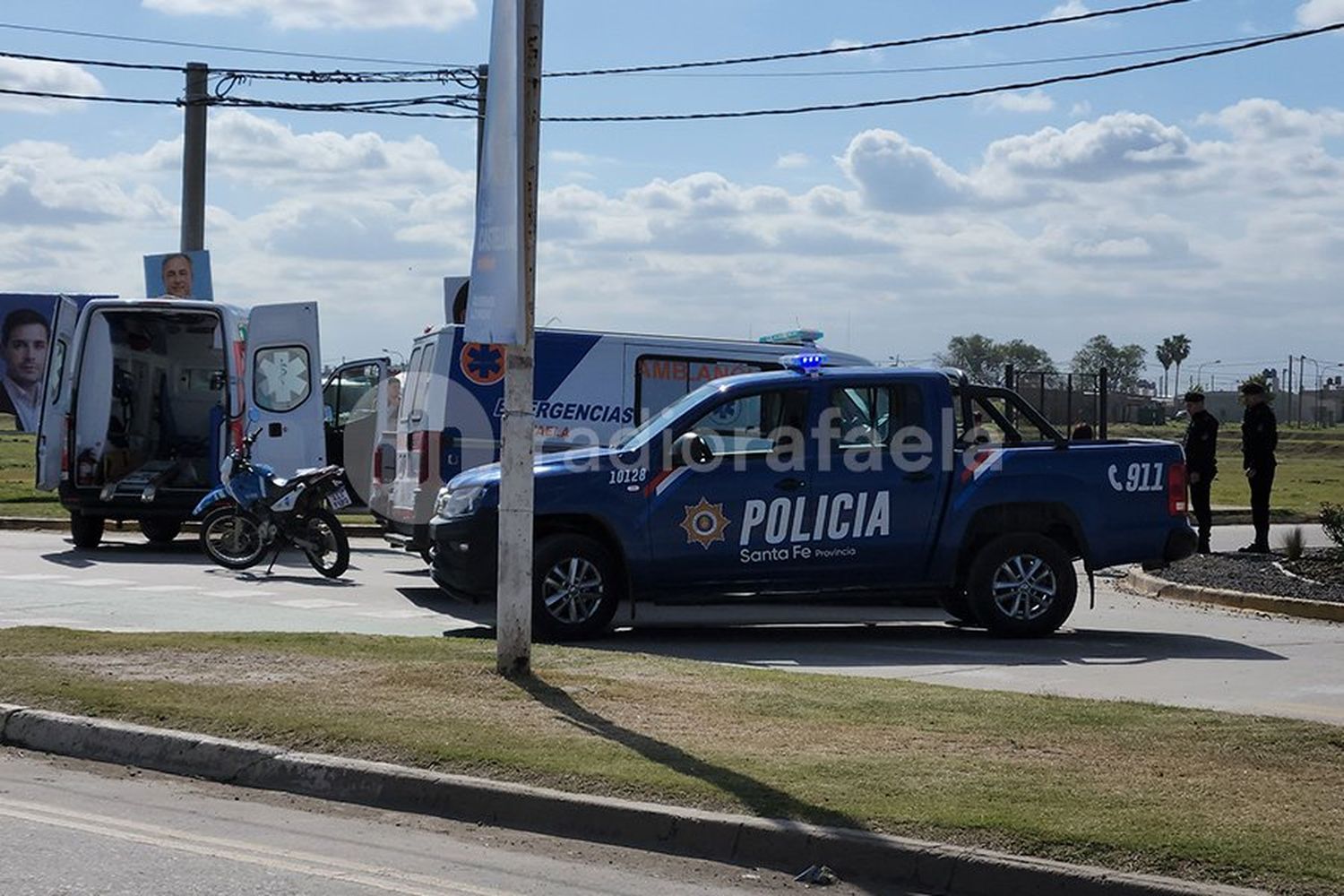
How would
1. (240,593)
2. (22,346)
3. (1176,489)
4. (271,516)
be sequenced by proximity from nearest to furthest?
(1176,489) → (240,593) → (271,516) → (22,346)

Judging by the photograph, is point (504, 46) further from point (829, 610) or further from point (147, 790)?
point (829, 610)

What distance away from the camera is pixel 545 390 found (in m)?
17.4

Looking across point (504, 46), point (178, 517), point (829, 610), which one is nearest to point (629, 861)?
point (504, 46)

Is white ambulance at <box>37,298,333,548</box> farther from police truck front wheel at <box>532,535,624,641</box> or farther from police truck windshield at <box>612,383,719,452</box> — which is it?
police truck front wheel at <box>532,535,624,641</box>

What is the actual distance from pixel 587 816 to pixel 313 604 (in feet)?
29.2

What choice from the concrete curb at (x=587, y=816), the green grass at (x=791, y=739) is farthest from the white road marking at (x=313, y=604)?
the concrete curb at (x=587, y=816)

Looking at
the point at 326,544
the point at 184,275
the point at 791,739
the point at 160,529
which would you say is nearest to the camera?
the point at 791,739

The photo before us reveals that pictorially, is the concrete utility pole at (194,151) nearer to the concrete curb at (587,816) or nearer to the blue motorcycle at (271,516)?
the blue motorcycle at (271,516)

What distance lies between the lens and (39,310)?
42.4 metres

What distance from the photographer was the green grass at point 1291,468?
35.3 meters

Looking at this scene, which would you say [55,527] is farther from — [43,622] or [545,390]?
[43,622]

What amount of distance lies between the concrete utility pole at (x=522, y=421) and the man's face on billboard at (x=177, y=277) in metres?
19.5

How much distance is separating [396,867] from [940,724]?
3.15m

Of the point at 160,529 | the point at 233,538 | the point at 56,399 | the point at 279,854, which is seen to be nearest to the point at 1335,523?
the point at 233,538
